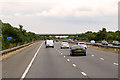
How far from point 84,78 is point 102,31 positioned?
12218cm

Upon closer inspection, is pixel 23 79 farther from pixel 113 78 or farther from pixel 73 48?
pixel 73 48

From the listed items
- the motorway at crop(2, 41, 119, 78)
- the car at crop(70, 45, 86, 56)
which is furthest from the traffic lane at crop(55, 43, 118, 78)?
the car at crop(70, 45, 86, 56)

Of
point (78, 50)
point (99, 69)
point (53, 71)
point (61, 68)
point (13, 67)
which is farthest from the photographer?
point (78, 50)

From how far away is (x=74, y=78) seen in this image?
42.9ft

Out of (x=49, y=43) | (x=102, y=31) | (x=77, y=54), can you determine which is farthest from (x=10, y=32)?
(x=102, y=31)

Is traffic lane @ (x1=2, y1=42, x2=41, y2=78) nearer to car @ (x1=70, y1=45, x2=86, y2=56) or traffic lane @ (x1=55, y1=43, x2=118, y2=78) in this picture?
traffic lane @ (x1=55, y1=43, x2=118, y2=78)

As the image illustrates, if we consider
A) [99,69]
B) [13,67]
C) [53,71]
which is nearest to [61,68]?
[53,71]

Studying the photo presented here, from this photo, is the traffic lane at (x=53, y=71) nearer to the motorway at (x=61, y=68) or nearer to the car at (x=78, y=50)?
the motorway at (x=61, y=68)

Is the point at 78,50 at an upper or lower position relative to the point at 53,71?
upper

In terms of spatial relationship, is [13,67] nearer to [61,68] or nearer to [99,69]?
[61,68]

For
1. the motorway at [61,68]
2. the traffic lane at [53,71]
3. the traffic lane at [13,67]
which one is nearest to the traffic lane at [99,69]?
the motorway at [61,68]

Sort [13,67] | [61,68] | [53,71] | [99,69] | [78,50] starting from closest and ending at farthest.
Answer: [53,71] → [99,69] → [61,68] → [13,67] → [78,50]

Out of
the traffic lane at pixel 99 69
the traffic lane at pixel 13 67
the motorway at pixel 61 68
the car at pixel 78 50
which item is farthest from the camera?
the car at pixel 78 50

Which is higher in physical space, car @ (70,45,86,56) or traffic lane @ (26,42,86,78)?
car @ (70,45,86,56)
